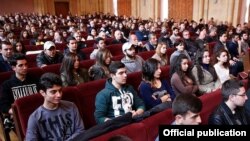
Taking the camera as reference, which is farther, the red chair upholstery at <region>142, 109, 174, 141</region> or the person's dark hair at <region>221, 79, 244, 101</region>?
the person's dark hair at <region>221, 79, 244, 101</region>

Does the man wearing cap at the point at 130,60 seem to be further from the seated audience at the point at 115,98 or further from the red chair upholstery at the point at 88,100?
the seated audience at the point at 115,98

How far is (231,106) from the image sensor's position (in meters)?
2.41

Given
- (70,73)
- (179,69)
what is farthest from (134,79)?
(70,73)

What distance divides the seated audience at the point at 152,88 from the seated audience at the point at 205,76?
79 centimetres

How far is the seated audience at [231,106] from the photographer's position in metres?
2.33

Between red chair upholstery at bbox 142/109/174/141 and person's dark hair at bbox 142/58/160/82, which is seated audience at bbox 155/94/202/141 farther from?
person's dark hair at bbox 142/58/160/82

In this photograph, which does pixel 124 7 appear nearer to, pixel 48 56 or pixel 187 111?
pixel 48 56

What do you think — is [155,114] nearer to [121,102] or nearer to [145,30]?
[121,102]

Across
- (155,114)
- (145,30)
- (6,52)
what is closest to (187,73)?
(155,114)

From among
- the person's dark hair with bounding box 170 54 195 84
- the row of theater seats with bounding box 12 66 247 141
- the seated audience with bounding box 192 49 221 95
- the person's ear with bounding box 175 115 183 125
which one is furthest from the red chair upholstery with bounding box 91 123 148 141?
the seated audience with bounding box 192 49 221 95

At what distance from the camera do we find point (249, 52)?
6.12 metres

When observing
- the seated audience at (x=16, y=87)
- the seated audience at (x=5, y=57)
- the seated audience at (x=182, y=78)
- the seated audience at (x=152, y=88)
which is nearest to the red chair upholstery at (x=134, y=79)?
the seated audience at (x=152, y=88)

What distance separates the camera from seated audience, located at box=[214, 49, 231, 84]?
13.3ft

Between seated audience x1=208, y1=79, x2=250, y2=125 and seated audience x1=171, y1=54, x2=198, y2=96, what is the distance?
38.1 inches
